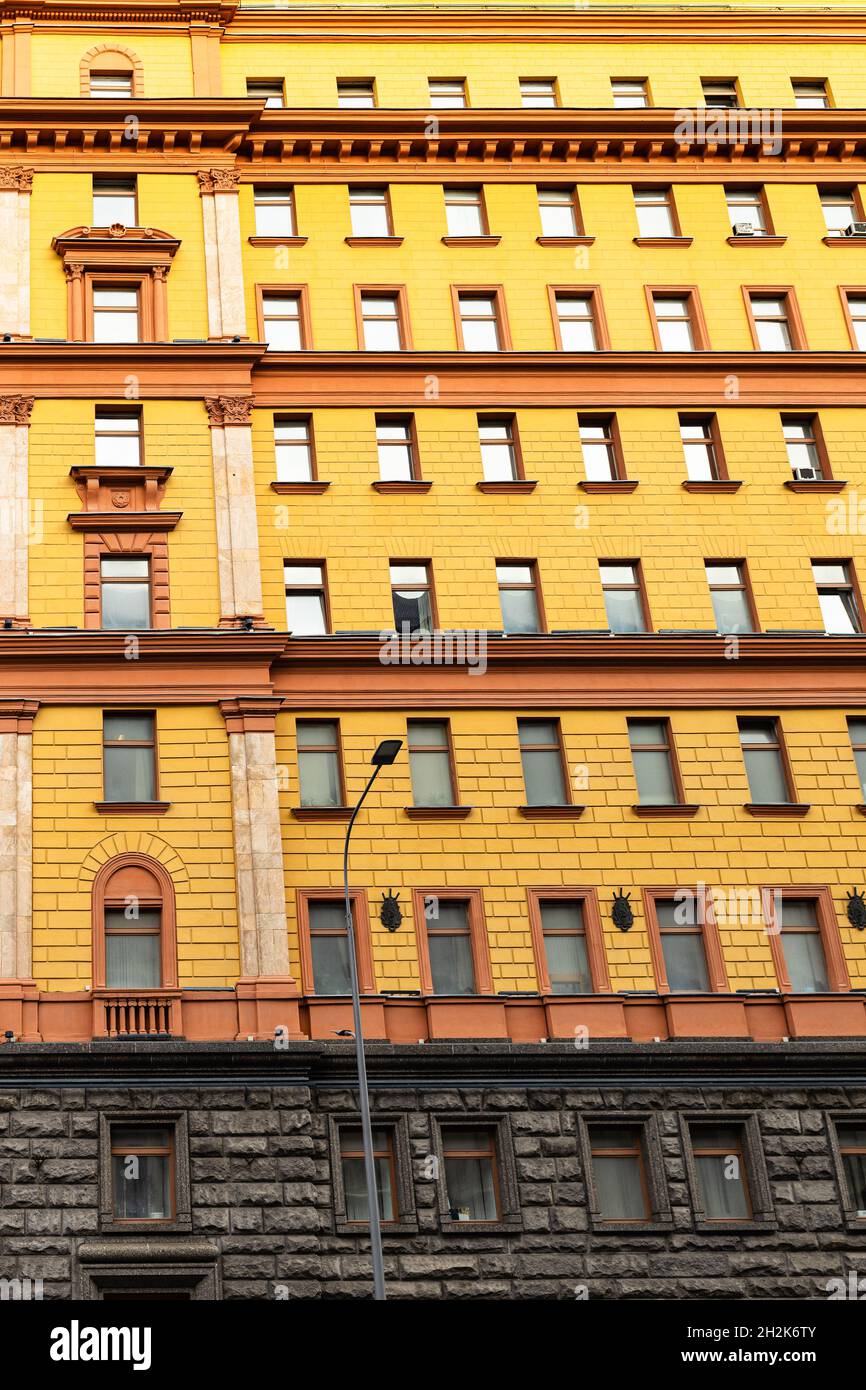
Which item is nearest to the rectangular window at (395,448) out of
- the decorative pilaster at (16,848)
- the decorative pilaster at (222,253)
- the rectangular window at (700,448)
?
the decorative pilaster at (222,253)

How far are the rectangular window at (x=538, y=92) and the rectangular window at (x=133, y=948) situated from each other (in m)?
24.2

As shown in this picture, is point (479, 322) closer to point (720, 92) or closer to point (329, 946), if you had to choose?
point (720, 92)

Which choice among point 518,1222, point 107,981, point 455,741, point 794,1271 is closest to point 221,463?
point 455,741

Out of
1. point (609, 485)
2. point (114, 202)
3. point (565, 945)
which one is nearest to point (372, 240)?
point (114, 202)

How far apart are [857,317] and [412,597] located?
14183 mm

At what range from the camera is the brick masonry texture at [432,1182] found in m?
31.4

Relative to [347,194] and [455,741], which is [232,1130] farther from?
[347,194]

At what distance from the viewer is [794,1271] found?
33156 millimetres

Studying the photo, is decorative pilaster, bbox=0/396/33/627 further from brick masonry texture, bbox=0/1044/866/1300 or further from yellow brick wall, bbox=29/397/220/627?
brick masonry texture, bbox=0/1044/866/1300

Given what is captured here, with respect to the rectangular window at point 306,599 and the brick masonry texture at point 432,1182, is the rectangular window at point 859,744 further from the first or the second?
the rectangular window at point 306,599

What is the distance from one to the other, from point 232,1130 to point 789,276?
82.9 feet

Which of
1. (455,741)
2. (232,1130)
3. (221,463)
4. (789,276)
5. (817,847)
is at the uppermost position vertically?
(789,276)

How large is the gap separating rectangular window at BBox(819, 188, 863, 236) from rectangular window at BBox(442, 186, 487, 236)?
353 inches
